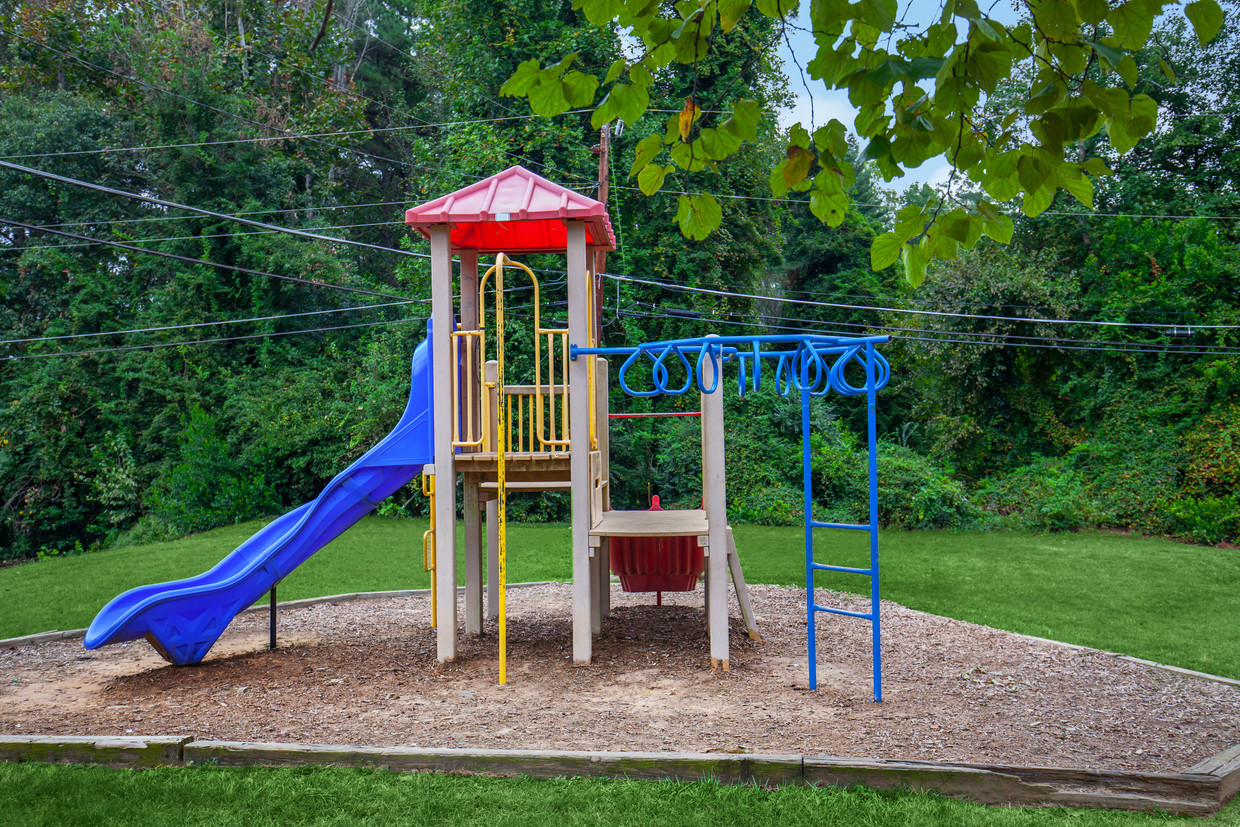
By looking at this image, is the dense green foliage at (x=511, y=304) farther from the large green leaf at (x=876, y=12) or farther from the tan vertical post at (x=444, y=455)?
the large green leaf at (x=876, y=12)

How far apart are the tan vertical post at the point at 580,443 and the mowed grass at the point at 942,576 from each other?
8.77 feet

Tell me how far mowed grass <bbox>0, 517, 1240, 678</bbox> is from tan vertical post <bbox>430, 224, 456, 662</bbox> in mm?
3597

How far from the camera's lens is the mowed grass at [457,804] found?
3.49 meters

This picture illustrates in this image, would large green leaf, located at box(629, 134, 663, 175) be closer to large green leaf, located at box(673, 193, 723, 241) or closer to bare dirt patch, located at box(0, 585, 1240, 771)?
large green leaf, located at box(673, 193, 723, 241)

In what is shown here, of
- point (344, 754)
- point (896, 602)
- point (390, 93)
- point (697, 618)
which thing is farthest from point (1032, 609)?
point (390, 93)

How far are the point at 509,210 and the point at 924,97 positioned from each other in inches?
170

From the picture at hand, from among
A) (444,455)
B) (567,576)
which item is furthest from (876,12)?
(567,576)

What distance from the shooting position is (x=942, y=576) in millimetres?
10750

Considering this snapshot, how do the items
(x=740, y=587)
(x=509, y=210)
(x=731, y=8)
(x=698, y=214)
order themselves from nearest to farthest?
(x=731, y=8) < (x=698, y=214) < (x=509, y=210) < (x=740, y=587)

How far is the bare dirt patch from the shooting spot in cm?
455

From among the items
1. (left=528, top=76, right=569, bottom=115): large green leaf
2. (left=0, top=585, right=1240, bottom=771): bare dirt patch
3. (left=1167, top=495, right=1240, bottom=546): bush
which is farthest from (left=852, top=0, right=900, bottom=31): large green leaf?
(left=1167, top=495, right=1240, bottom=546): bush

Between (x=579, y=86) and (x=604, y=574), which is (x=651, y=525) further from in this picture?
(x=579, y=86)

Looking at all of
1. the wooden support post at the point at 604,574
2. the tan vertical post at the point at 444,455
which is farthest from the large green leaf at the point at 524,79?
the wooden support post at the point at 604,574

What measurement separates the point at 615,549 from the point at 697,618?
1.39m
